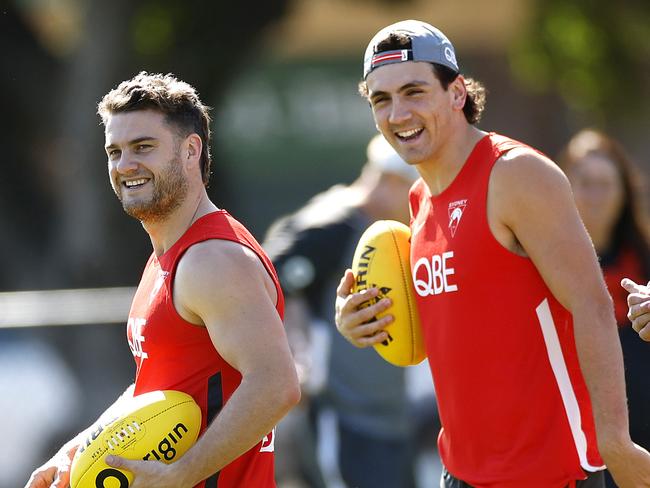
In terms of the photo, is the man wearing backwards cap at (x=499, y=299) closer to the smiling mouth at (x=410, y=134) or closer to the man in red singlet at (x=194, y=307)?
the smiling mouth at (x=410, y=134)

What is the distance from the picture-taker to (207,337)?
4.06m

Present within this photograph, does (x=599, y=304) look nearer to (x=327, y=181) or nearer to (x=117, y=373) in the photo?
(x=117, y=373)

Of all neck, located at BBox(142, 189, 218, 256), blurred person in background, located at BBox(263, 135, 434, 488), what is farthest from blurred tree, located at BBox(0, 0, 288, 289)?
neck, located at BBox(142, 189, 218, 256)

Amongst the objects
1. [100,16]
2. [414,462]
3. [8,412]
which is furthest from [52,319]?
[100,16]

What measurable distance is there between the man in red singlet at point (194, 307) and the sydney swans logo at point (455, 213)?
0.62 metres

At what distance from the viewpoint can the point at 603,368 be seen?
3910mm

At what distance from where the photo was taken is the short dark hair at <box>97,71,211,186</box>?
431 centimetres

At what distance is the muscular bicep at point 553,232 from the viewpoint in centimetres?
394

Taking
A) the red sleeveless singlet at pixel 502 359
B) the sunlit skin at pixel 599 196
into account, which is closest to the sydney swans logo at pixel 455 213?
the red sleeveless singlet at pixel 502 359

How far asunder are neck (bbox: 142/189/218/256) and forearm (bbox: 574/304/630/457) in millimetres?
1313

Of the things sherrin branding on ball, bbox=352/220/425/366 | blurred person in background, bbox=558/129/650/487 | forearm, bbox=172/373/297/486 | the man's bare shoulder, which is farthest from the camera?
blurred person in background, bbox=558/129/650/487

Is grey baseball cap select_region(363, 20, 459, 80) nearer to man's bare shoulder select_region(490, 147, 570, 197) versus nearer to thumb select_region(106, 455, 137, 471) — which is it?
man's bare shoulder select_region(490, 147, 570, 197)

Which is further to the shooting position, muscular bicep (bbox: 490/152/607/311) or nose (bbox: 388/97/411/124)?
nose (bbox: 388/97/411/124)

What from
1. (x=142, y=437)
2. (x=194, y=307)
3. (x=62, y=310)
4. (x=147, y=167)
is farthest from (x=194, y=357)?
(x=62, y=310)
